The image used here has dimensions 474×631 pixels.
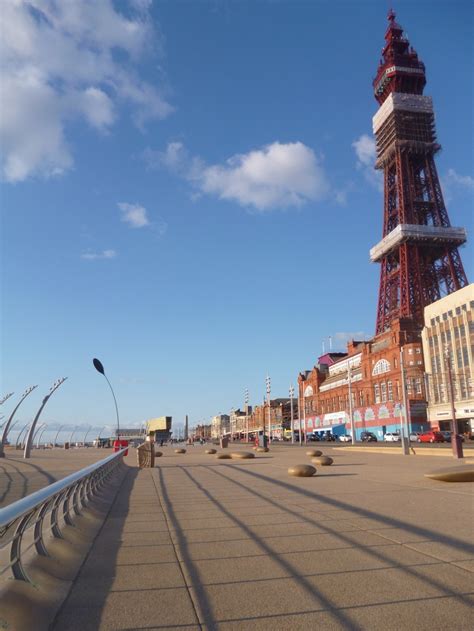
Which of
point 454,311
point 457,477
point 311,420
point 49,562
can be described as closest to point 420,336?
point 454,311

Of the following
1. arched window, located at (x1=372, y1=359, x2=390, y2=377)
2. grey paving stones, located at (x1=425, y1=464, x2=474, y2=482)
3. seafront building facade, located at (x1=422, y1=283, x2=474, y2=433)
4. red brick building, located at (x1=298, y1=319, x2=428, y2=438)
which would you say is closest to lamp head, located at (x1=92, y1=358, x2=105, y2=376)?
grey paving stones, located at (x1=425, y1=464, x2=474, y2=482)

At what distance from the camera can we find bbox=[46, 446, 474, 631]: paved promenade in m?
4.50

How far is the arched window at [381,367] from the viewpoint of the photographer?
89.8m

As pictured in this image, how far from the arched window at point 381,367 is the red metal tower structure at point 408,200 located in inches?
347

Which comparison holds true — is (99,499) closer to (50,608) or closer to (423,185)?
(50,608)

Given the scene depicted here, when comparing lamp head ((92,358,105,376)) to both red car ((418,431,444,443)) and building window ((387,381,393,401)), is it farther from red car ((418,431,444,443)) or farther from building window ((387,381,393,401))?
building window ((387,381,393,401))

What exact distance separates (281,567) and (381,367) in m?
89.5

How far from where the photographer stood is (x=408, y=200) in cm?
11156

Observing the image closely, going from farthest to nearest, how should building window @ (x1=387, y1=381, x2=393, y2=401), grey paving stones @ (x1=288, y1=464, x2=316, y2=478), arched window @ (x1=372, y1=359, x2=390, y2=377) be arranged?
arched window @ (x1=372, y1=359, x2=390, y2=377)
building window @ (x1=387, y1=381, x2=393, y2=401)
grey paving stones @ (x1=288, y1=464, x2=316, y2=478)

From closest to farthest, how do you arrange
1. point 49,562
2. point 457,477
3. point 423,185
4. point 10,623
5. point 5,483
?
1. point 10,623
2. point 49,562
3. point 457,477
4. point 5,483
5. point 423,185

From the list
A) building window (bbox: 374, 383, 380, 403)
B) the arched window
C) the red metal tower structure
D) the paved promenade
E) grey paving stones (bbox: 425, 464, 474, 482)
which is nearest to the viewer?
the paved promenade

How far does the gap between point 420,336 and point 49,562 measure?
84.9 m

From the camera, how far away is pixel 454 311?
7350 centimetres

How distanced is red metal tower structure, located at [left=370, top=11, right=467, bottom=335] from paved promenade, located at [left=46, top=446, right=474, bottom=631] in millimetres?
85899
